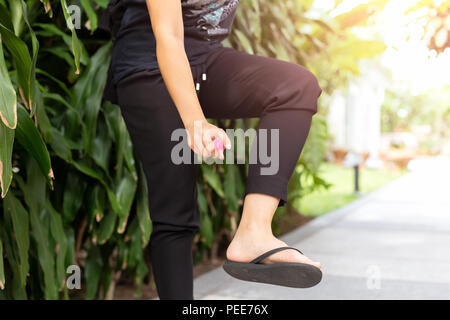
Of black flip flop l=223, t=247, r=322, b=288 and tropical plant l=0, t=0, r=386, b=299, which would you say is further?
tropical plant l=0, t=0, r=386, b=299

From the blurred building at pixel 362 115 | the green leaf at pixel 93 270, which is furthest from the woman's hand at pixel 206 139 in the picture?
the blurred building at pixel 362 115

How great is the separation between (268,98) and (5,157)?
2.51ft

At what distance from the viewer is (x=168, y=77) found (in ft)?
4.02

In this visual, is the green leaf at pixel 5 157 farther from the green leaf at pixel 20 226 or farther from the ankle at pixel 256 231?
Answer: the ankle at pixel 256 231

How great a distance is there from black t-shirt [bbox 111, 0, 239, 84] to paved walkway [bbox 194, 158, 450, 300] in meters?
1.57

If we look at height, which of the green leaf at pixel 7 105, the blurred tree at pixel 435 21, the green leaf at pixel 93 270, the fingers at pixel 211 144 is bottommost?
the green leaf at pixel 93 270

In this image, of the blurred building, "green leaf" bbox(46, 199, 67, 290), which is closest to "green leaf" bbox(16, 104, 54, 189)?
"green leaf" bbox(46, 199, 67, 290)

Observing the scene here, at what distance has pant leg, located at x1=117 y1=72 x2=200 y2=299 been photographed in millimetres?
1364

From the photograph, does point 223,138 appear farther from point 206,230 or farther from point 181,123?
point 206,230

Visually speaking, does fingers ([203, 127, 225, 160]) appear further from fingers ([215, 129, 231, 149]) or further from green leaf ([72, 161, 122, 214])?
green leaf ([72, 161, 122, 214])

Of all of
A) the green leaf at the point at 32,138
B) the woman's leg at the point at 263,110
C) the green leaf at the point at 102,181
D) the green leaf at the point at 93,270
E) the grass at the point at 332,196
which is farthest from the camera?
the grass at the point at 332,196

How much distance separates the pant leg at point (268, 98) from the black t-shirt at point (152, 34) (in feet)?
0.23

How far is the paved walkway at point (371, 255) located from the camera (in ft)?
9.15
